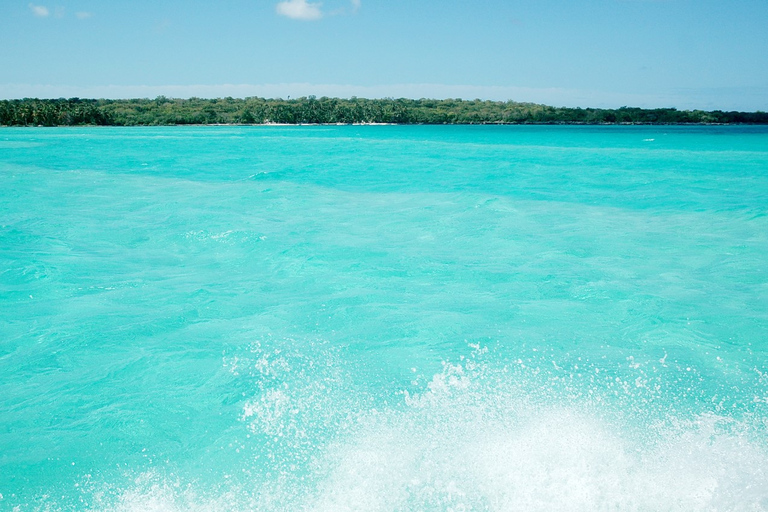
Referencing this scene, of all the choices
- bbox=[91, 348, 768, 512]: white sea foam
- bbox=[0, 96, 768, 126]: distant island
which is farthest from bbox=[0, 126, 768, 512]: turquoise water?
bbox=[0, 96, 768, 126]: distant island

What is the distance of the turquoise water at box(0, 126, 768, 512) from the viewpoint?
4199mm

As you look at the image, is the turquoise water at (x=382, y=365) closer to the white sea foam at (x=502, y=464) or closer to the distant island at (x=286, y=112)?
the white sea foam at (x=502, y=464)

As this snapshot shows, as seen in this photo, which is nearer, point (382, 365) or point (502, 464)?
point (502, 464)

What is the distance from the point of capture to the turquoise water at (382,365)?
4199 mm

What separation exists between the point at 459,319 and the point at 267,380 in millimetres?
2967

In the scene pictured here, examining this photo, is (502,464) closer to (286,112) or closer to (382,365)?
(382,365)

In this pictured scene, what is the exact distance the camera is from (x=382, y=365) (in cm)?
630

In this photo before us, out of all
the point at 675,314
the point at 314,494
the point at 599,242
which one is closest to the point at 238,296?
the point at 314,494

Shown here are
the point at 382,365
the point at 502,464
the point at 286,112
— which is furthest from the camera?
the point at 286,112

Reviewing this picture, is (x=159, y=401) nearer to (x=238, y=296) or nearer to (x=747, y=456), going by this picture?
(x=238, y=296)

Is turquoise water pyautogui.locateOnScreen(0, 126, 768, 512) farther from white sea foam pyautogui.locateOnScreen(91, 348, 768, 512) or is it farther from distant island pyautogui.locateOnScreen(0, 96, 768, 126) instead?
distant island pyautogui.locateOnScreen(0, 96, 768, 126)

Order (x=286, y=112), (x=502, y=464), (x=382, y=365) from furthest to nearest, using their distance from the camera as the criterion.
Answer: (x=286, y=112) → (x=382, y=365) → (x=502, y=464)

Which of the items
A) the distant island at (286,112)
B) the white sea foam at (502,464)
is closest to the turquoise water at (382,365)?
the white sea foam at (502,464)

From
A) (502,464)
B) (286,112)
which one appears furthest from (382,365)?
(286,112)
